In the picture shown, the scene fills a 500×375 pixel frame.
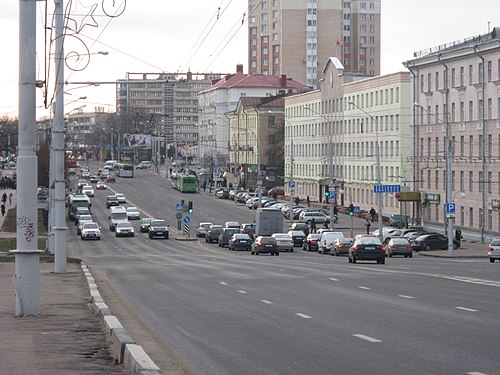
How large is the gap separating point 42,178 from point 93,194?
27.4 meters

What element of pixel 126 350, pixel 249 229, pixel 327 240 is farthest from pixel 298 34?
pixel 126 350

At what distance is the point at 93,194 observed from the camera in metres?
127

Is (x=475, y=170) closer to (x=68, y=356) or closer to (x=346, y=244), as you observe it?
(x=346, y=244)

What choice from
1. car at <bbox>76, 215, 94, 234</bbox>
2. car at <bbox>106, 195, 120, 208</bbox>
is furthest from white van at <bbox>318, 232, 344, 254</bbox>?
car at <bbox>106, 195, 120, 208</bbox>

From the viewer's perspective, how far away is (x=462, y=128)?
8081 cm

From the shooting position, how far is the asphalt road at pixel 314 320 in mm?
13539

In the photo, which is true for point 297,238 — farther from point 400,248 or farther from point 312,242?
point 400,248

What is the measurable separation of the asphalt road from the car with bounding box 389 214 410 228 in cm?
4852

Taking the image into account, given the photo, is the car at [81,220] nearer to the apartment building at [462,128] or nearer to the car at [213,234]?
the car at [213,234]

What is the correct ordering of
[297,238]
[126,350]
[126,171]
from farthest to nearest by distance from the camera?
[126,171]
[297,238]
[126,350]

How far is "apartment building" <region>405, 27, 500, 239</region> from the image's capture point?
7575cm

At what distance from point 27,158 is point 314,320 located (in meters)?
5.73

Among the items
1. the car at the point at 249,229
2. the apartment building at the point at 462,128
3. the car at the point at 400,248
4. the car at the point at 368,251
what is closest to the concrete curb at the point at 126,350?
the car at the point at 368,251

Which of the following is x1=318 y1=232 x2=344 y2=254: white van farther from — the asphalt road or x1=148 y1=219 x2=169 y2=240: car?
the asphalt road
